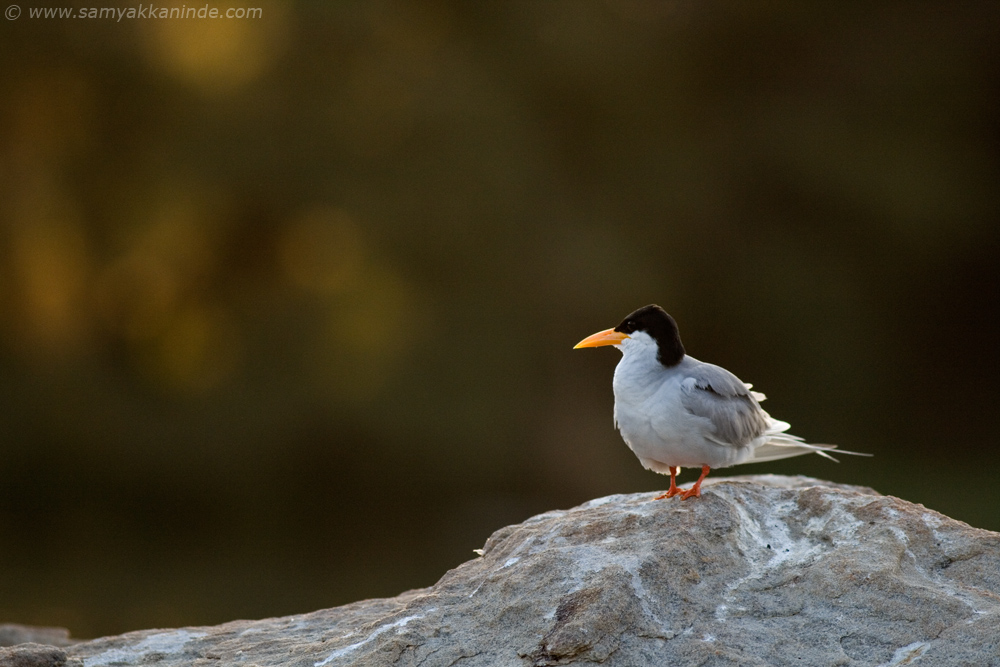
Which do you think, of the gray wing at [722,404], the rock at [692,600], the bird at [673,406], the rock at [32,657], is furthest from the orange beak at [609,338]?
the rock at [32,657]

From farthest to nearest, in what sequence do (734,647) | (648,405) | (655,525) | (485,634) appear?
(648,405), (655,525), (485,634), (734,647)

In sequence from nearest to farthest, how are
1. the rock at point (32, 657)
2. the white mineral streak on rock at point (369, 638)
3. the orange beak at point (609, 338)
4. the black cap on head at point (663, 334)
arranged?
the white mineral streak on rock at point (369, 638)
the rock at point (32, 657)
the black cap on head at point (663, 334)
the orange beak at point (609, 338)

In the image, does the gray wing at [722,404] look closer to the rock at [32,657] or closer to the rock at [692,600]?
the rock at [692,600]

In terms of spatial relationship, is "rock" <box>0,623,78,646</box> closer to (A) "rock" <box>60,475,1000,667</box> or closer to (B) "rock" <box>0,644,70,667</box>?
(A) "rock" <box>60,475,1000,667</box>

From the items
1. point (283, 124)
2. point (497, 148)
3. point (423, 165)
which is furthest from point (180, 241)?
point (497, 148)

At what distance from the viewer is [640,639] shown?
10.4ft

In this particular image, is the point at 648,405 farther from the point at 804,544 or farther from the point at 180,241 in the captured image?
the point at 180,241

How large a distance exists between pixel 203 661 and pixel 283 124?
8015mm

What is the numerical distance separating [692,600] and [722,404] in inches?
42.6

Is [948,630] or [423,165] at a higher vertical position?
[423,165]

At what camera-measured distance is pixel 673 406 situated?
411cm

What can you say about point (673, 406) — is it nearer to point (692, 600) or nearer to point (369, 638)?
point (692, 600)

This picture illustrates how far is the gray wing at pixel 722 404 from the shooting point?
415 centimetres

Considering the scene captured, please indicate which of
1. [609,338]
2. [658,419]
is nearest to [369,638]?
[658,419]
